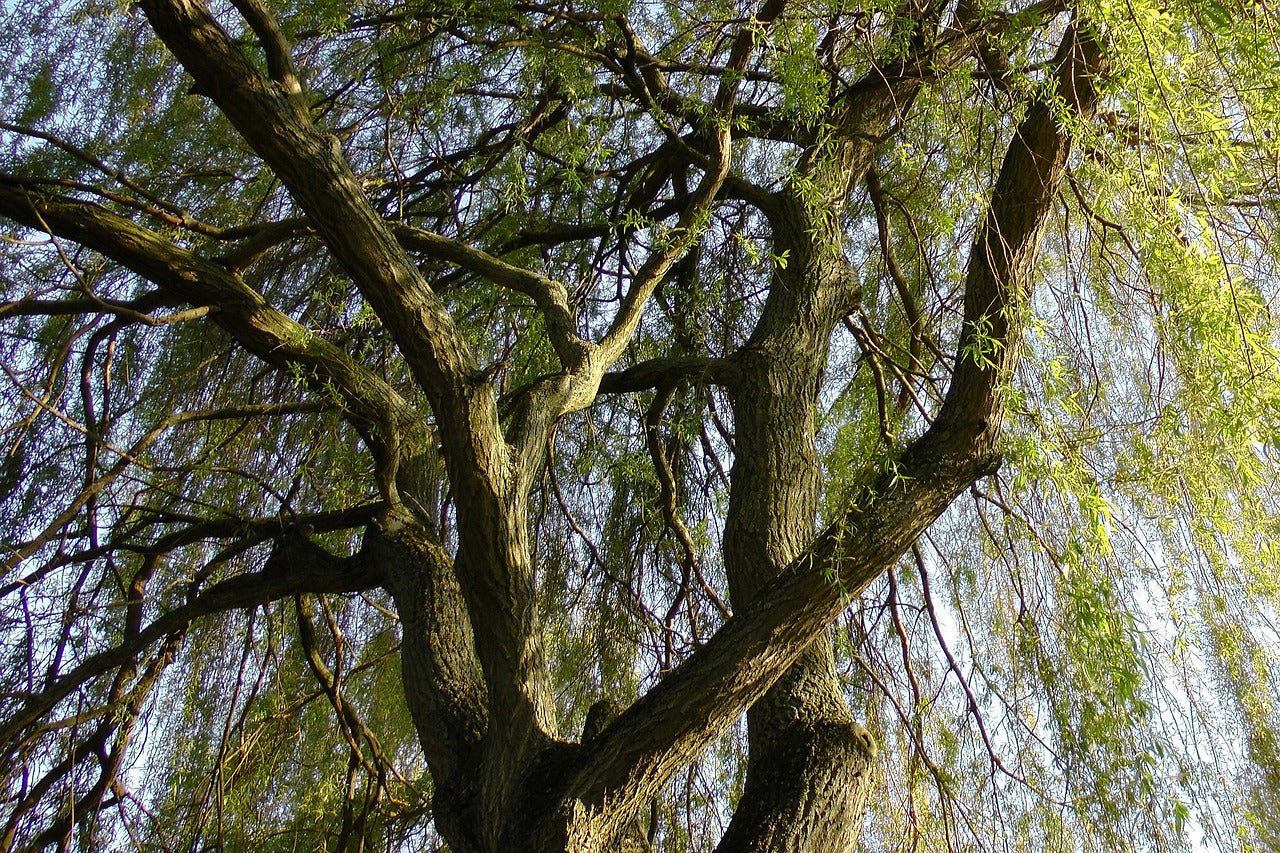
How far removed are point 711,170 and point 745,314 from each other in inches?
33.2

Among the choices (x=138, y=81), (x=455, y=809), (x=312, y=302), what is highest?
(x=138, y=81)

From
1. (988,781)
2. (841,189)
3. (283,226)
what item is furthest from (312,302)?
(988,781)

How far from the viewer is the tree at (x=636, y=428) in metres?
1.82

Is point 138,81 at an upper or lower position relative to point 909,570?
upper

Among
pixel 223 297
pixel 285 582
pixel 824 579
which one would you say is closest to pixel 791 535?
pixel 824 579

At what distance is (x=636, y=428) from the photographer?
3.30 meters

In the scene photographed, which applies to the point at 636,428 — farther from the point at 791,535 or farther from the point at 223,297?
the point at 223,297

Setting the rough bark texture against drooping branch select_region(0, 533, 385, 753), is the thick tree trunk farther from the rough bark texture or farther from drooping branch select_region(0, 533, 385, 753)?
drooping branch select_region(0, 533, 385, 753)

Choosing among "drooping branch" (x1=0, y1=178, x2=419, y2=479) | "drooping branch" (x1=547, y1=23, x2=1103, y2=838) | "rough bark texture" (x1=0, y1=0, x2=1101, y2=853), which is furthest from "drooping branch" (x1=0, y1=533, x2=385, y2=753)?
"drooping branch" (x1=547, y1=23, x2=1103, y2=838)

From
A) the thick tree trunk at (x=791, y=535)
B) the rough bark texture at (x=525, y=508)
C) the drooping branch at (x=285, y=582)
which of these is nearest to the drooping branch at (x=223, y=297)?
the rough bark texture at (x=525, y=508)

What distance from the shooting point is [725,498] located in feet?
10.7

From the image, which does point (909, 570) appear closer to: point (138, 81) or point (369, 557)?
point (369, 557)

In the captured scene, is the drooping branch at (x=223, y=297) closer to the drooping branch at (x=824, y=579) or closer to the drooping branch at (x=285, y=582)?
the drooping branch at (x=285, y=582)

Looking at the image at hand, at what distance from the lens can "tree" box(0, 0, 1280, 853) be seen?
1821mm
